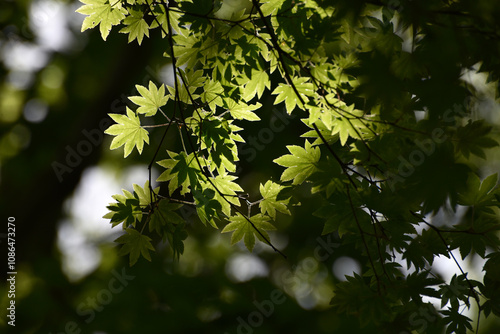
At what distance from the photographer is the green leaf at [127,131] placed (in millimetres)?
1609

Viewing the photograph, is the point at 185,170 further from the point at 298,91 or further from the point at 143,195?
the point at 298,91

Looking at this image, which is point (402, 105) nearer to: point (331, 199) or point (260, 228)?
point (331, 199)

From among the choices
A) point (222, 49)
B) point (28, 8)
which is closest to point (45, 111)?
point (28, 8)

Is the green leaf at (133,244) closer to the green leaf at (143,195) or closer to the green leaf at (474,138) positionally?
the green leaf at (143,195)

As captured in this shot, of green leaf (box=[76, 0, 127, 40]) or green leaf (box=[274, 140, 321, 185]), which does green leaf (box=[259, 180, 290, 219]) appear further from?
green leaf (box=[76, 0, 127, 40])

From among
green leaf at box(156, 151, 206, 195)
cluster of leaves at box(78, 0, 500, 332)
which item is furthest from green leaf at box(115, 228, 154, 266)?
green leaf at box(156, 151, 206, 195)

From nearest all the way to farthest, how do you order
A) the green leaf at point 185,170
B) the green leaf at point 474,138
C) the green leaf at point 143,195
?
the green leaf at point 474,138
the green leaf at point 185,170
the green leaf at point 143,195

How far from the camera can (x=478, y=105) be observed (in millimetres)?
1151

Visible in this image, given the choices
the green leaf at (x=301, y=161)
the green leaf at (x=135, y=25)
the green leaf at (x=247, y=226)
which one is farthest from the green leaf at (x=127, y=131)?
the green leaf at (x=301, y=161)

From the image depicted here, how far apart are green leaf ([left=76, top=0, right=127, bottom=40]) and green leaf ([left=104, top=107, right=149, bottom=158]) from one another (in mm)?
393

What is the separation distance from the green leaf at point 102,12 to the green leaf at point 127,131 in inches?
15.5

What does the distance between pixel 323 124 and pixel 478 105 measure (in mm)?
523

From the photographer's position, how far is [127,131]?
1.65 metres

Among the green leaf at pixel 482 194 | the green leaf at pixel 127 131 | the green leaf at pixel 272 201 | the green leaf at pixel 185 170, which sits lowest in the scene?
the green leaf at pixel 272 201
